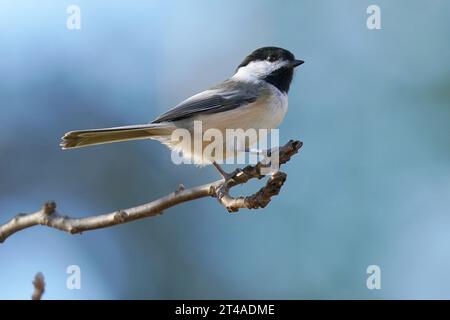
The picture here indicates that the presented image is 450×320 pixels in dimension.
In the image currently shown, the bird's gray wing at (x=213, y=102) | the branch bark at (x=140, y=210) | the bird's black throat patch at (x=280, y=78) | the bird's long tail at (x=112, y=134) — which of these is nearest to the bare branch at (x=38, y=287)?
the branch bark at (x=140, y=210)

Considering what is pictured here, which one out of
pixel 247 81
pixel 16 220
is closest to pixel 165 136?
pixel 247 81

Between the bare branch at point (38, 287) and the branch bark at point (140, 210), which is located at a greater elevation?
the branch bark at point (140, 210)

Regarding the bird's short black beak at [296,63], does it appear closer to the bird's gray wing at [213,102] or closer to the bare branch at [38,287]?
the bird's gray wing at [213,102]

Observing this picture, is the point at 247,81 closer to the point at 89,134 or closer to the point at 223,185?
the point at 89,134

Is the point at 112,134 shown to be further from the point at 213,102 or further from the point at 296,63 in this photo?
the point at 296,63

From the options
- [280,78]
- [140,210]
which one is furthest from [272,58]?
[140,210]

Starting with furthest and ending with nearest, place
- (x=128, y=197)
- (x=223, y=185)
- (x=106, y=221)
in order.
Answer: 1. (x=128, y=197)
2. (x=223, y=185)
3. (x=106, y=221)
